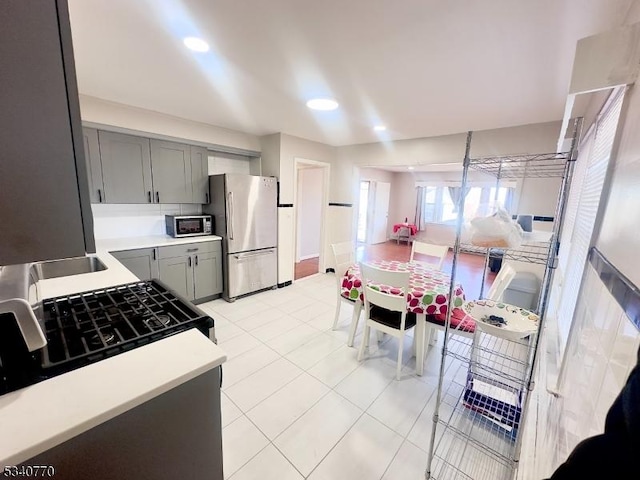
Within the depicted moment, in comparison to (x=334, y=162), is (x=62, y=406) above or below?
below

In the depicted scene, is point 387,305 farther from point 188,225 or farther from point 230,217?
point 188,225

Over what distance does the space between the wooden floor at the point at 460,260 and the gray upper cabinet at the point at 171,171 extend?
2800 millimetres

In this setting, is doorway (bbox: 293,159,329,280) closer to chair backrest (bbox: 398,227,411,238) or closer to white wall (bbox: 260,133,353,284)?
white wall (bbox: 260,133,353,284)

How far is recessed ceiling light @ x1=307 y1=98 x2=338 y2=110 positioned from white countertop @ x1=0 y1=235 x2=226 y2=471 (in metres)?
2.14

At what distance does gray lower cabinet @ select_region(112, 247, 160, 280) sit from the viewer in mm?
2699

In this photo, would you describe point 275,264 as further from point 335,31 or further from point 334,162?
point 335,31

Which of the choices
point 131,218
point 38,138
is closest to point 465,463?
point 38,138

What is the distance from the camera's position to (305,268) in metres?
5.26

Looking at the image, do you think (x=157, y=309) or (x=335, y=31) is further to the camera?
(x=335, y=31)

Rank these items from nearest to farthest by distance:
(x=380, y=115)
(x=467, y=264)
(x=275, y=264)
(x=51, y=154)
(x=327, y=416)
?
(x=51, y=154), (x=327, y=416), (x=380, y=115), (x=275, y=264), (x=467, y=264)

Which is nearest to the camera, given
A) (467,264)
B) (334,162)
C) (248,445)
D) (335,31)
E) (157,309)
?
(157,309)

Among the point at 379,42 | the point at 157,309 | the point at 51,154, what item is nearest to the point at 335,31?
the point at 379,42

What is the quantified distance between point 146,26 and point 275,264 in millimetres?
2994

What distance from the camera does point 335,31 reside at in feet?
4.55
